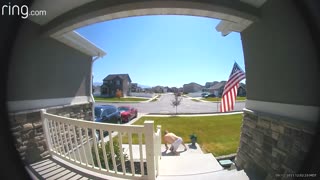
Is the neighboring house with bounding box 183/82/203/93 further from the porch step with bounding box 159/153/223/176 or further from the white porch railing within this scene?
the white porch railing

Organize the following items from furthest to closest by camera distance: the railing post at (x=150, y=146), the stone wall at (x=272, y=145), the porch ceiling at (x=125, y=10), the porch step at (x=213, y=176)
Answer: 1. the porch ceiling at (x=125, y=10)
2. the porch step at (x=213, y=176)
3. the railing post at (x=150, y=146)
4. the stone wall at (x=272, y=145)

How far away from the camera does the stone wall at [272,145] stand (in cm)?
193

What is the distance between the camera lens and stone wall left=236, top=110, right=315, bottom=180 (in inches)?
76.0

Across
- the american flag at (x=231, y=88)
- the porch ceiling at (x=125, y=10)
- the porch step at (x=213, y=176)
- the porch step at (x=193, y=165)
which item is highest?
the porch ceiling at (x=125, y=10)

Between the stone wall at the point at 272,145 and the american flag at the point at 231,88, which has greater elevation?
the american flag at the point at 231,88

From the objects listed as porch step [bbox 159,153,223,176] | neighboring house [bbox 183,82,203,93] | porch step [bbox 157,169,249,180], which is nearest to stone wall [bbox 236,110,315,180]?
porch step [bbox 157,169,249,180]

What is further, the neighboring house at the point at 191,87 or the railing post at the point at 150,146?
the neighboring house at the point at 191,87

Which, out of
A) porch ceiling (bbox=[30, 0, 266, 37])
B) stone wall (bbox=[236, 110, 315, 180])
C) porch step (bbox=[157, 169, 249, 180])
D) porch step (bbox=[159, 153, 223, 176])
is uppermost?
porch ceiling (bbox=[30, 0, 266, 37])

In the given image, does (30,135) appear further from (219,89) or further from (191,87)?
(191,87)

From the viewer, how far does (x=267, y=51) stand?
2.71 meters

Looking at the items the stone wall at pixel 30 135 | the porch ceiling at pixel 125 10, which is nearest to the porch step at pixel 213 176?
the stone wall at pixel 30 135

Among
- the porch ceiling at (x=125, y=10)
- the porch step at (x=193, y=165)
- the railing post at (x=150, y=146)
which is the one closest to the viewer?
the railing post at (x=150, y=146)

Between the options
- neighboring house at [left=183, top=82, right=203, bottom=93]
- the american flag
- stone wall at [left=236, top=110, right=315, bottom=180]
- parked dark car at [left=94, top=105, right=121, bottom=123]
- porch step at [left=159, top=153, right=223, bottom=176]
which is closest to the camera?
stone wall at [left=236, top=110, right=315, bottom=180]

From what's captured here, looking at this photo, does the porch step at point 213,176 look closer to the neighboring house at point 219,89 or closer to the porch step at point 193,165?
the porch step at point 193,165
